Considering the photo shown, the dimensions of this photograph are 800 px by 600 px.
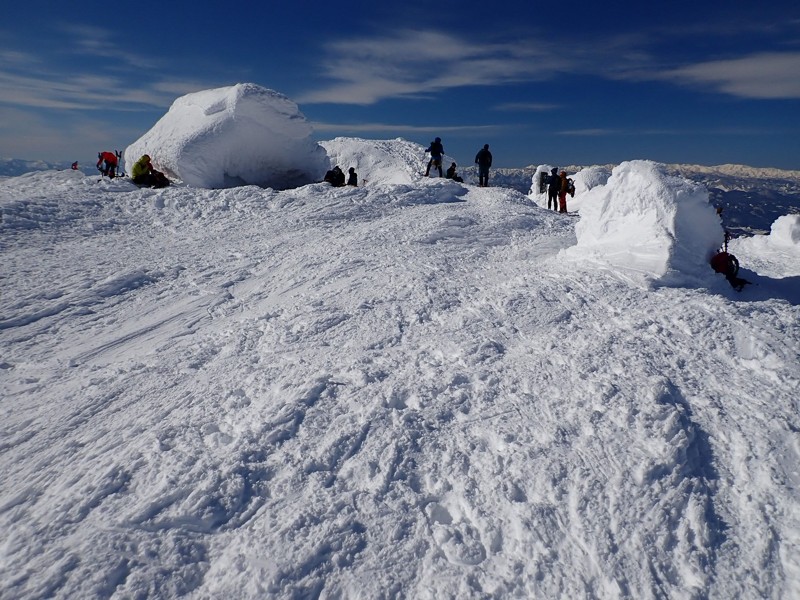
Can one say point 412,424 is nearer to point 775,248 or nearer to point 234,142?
point 775,248

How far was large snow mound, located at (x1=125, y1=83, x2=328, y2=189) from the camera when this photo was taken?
15.7 meters

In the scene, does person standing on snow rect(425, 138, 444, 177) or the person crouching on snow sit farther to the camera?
person standing on snow rect(425, 138, 444, 177)

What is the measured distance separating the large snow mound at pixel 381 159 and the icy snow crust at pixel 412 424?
1494 centimetres

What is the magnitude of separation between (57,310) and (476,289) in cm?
688

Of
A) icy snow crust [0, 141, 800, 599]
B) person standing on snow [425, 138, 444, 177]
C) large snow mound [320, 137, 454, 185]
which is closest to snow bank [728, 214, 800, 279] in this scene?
icy snow crust [0, 141, 800, 599]

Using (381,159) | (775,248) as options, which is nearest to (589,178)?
(381,159)

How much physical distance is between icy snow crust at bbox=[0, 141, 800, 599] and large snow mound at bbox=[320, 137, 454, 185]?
588 inches

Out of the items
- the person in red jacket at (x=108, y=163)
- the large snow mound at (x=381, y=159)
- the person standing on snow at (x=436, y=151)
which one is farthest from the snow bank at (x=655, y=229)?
the person in red jacket at (x=108, y=163)

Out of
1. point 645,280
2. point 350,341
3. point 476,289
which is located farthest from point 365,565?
point 645,280

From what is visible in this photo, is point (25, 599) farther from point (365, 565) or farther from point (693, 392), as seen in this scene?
point (693, 392)

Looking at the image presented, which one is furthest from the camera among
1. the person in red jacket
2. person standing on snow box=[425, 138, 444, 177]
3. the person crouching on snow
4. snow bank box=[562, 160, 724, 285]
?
person standing on snow box=[425, 138, 444, 177]

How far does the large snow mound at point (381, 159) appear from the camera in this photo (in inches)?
912

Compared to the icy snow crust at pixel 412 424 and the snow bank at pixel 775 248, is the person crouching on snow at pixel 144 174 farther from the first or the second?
the snow bank at pixel 775 248

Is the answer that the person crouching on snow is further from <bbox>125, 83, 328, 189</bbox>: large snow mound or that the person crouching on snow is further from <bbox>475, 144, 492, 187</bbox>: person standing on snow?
<bbox>475, 144, 492, 187</bbox>: person standing on snow
